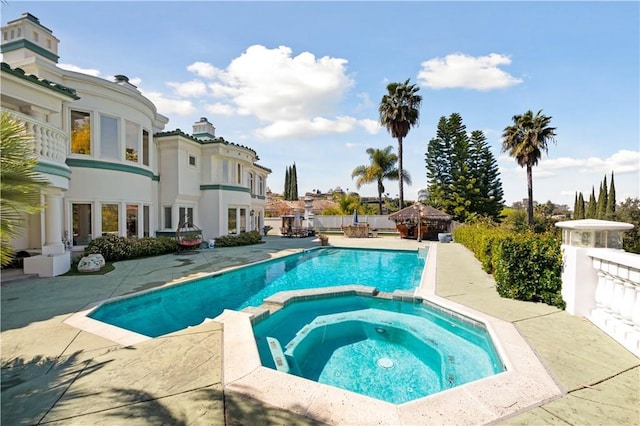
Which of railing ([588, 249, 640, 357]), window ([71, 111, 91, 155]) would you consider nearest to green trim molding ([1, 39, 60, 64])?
window ([71, 111, 91, 155])

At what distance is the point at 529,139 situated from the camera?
88.1 feet

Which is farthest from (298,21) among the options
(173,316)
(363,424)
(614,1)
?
A: (363,424)

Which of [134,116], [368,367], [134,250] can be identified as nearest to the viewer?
[368,367]

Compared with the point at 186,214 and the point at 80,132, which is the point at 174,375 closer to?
the point at 80,132

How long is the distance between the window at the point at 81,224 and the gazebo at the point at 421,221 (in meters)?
21.5

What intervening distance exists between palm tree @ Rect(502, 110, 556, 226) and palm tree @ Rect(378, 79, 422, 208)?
926cm

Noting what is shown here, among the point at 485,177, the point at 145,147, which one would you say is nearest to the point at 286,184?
the point at 485,177

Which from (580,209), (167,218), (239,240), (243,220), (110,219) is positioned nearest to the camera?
(110,219)

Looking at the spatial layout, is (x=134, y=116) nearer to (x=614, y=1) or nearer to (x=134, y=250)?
(x=134, y=250)

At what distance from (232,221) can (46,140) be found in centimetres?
1248

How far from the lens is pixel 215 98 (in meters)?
14.8

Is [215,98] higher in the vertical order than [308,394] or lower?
higher

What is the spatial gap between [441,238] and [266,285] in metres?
17.4

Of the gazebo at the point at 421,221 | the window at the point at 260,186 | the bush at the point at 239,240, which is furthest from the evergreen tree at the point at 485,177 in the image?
the bush at the point at 239,240
